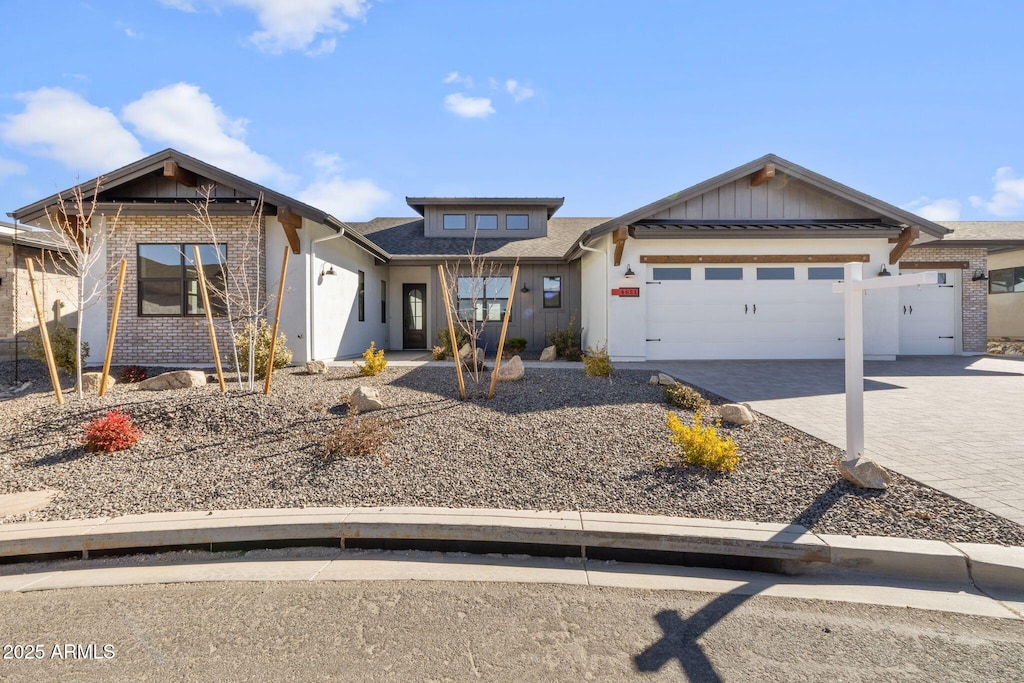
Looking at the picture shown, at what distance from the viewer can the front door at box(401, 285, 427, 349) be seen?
669 inches

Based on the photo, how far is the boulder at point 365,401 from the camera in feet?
19.6

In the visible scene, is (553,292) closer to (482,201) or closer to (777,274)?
(482,201)

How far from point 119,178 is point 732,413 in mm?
11744

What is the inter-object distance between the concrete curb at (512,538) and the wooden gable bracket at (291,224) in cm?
713

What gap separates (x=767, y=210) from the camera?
38.0 ft

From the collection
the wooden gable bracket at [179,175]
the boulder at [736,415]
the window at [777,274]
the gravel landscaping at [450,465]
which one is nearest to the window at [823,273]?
the window at [777,274]

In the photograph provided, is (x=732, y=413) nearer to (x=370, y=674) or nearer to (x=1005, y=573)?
→ (x=1005, y=573)

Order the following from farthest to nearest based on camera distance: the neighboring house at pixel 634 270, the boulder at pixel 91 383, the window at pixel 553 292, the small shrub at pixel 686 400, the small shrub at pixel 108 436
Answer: the window at pixel 553 292, the neighboring house at pixel 634 270, the boulder at pixel 91 383, the small shrub at pixel 686 400, the small shrub at pixel 108 436

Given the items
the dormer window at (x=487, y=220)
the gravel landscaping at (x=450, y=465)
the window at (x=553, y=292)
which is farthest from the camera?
the dormer window at (x=487, y=220)

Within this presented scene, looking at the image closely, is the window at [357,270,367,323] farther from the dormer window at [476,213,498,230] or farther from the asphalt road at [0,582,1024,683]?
the asphalt road at [0,582,1024,683]

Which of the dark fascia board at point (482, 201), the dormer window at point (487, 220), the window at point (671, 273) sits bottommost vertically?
the window at point (671, 273)

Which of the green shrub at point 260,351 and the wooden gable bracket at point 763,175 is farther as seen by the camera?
the wooden gable bracket at point 763,175

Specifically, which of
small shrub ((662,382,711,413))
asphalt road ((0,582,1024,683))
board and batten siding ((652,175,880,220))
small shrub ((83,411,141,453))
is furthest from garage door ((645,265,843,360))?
small shrub ((83,411,141,453))

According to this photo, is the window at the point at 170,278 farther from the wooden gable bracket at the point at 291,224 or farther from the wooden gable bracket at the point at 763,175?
the wooden gable bracket at the point at 763,175
